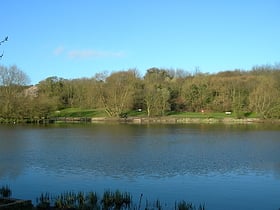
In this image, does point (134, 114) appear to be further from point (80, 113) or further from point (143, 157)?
point (143, 157)

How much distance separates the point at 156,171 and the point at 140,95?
5406cm

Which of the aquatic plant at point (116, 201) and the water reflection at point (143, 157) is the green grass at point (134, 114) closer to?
the water reflection at point (143, 157)

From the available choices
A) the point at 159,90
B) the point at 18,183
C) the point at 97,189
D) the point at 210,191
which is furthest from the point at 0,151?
the point at 159,90

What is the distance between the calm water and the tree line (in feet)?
114

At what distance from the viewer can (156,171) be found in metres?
19.9

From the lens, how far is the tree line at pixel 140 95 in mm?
65312

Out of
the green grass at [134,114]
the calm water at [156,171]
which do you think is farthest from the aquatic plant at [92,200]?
the green grass at [134,114]

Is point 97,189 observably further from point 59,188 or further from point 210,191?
point 210,191

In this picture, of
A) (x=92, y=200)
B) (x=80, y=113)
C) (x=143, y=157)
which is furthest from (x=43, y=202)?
(x=80, y=113)

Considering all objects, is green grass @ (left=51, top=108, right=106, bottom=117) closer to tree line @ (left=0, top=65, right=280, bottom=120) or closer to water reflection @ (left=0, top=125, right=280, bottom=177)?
tree line @ (left=0, top=65, right=280, bottom=120)

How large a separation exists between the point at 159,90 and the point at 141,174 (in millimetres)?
55957

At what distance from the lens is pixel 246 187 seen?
1631 centimetres

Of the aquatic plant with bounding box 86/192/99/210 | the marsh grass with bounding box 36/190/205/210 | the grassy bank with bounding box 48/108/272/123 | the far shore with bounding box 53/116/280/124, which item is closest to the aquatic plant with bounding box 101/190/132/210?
the marsh grass with bounding box 36/190/205/210

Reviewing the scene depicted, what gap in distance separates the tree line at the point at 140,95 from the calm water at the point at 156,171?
3480cm
